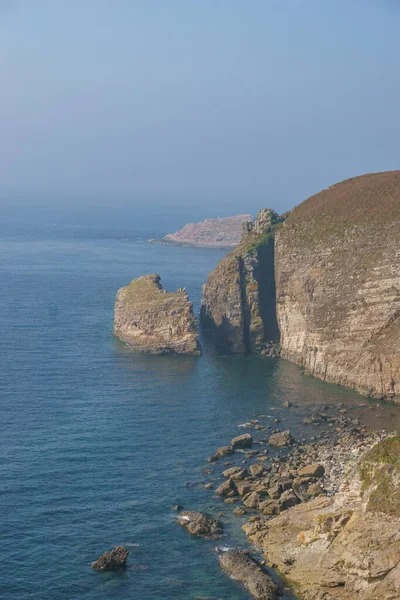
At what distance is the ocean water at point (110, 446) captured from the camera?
59906mm

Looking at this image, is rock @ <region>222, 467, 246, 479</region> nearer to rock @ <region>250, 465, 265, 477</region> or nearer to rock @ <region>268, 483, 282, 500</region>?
rock @ <region>250, 465, 265, 477</region>

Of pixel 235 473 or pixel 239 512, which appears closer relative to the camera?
pixel 239 512

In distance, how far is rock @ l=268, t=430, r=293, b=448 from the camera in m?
85.0

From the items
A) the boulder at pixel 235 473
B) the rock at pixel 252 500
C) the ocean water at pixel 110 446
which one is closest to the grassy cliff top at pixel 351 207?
the ocean water at pixel 110 446

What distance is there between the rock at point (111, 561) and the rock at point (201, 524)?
6.76m

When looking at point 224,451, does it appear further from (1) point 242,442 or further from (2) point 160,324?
(2) point 160,324

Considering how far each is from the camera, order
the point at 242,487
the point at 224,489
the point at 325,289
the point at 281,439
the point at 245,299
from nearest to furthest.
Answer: the point at 224,489 → the point at 242,487 → the point at 281,439 → the point at 325,289 → the point at 245,299

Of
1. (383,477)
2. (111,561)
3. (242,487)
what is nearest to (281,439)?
(242,487)

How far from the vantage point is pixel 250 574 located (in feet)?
192

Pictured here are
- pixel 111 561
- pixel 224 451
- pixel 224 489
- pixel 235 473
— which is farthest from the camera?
pixel 224 451

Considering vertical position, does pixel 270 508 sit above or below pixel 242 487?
below

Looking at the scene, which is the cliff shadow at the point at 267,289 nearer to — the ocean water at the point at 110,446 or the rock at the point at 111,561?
the ocean water at the point at 110,446

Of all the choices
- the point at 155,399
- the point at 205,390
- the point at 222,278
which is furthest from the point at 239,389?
the point at 222,278

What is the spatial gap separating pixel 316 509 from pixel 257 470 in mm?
12852
